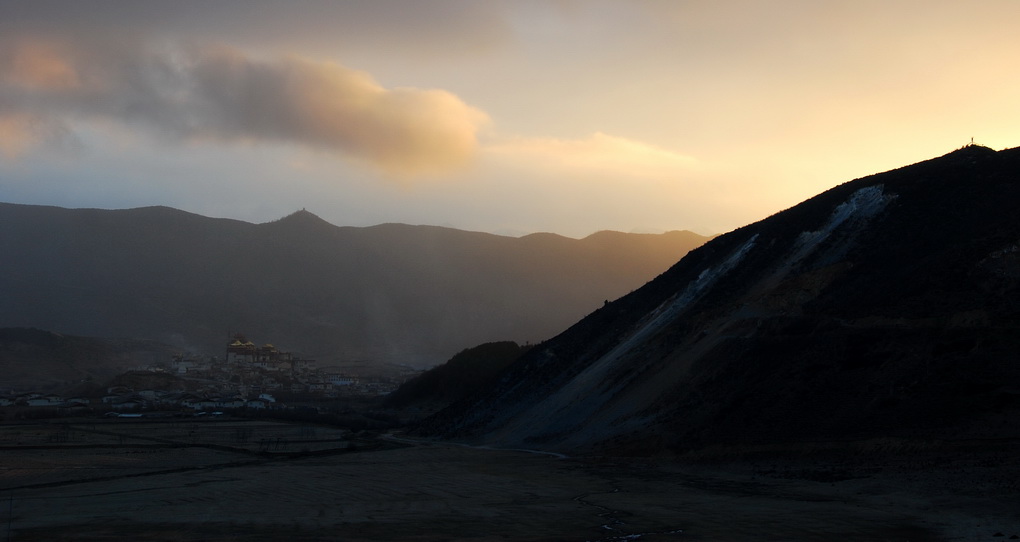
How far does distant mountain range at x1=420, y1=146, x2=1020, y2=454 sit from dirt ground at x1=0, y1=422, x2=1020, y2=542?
9.85 feet

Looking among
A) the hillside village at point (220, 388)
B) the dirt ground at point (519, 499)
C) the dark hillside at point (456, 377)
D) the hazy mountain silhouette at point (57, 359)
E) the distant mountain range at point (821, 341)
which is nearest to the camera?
the dirt ground at point (519, 499)

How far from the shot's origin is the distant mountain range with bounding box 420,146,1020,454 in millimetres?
34094

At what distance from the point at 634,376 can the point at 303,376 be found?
12343 centimetres

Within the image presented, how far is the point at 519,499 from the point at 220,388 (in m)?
117

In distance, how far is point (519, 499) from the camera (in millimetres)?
29469

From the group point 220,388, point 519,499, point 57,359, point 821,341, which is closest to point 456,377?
point 220,388

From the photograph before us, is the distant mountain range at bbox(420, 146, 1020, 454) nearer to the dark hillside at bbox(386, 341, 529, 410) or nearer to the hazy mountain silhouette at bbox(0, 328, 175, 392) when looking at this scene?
the dark hillside at bbox(386, 341, 529, 410)

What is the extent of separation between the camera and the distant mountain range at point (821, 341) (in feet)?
112

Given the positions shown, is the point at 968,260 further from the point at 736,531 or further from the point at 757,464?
the point at 736,531

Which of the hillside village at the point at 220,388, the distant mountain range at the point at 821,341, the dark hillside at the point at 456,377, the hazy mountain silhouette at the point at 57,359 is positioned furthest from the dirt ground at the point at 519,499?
the hazy mountain silhouette at the point at 57,359

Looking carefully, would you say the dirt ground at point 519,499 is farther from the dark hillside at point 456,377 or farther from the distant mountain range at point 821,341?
the dark hillside at point 456,377

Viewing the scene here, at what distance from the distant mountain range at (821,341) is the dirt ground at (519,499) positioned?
118 inches

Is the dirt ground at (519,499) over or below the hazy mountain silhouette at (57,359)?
below

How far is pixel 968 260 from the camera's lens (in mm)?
40312
